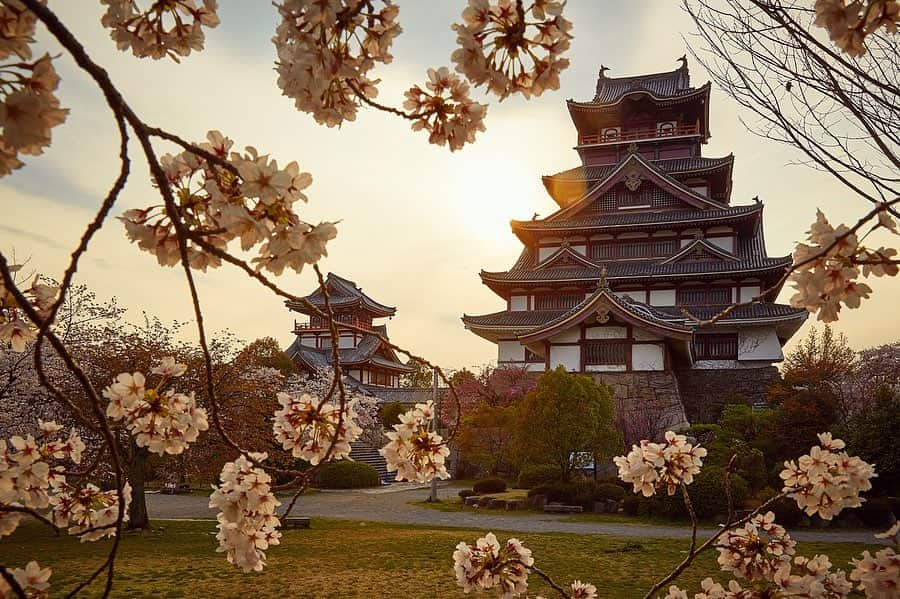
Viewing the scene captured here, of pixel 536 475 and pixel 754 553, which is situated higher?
pixel 754 553

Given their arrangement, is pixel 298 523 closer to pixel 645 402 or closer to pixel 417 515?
pixel 417 515

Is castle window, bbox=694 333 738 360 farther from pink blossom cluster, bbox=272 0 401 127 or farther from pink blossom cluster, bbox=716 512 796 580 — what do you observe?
pink blossom cluster, bbox=272 0 401 127

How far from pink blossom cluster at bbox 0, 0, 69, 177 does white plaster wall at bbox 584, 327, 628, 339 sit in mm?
20864

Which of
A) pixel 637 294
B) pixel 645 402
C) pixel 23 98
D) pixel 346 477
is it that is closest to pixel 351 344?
pixel 346 477

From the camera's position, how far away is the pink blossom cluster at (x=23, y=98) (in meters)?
0.91

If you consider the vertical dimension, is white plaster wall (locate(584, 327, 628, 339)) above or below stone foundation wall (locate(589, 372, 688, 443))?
above

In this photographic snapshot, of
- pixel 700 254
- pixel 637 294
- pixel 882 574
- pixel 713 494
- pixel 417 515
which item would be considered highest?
pixel 700 254

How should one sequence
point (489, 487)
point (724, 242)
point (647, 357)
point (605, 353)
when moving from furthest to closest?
1. point (724, 242)
2. point (605, 353)
3. point (647, 357)
4. point (489, 487)

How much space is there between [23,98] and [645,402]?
65.5 ft

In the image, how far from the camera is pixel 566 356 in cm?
2133

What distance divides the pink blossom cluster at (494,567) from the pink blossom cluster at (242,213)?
1637mm

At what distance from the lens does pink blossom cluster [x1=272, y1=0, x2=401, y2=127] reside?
1345 mm

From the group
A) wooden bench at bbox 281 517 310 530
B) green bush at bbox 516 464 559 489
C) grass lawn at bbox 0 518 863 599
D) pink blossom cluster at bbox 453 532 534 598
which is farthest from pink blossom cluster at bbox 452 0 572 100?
green bush at bbox 516 464 559 489

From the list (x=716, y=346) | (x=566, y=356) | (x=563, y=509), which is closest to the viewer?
(x=563, y=509)
